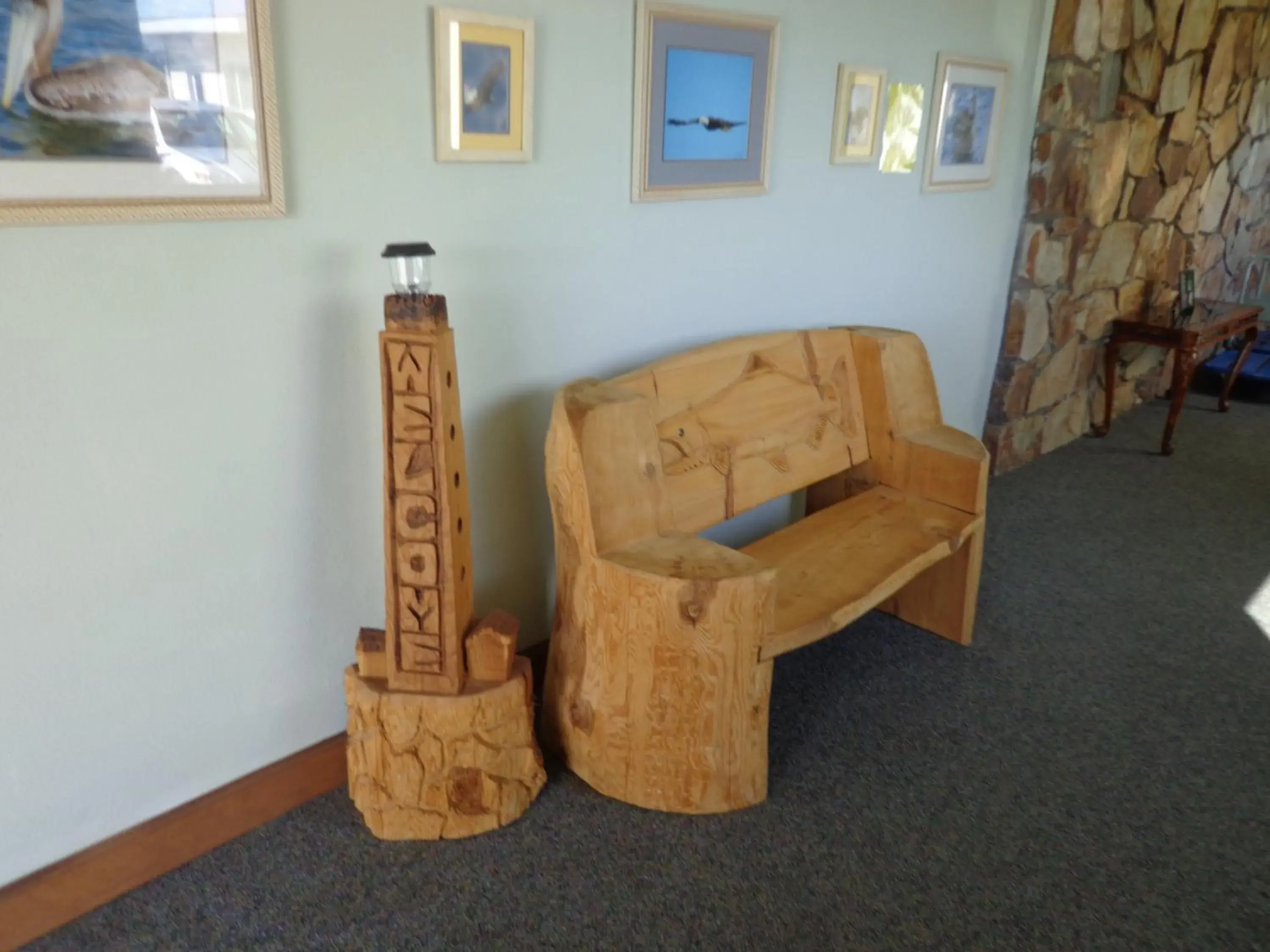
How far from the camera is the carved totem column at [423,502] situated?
1.47m

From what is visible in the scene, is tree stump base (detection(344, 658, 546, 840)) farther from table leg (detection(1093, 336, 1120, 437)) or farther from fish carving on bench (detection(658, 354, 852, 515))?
table leg (detection(1093, 336, 1120, 437))

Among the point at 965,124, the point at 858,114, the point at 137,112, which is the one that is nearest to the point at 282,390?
the point at 137,112

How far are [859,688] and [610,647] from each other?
801 millimetres

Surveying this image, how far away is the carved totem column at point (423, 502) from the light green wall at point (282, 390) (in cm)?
18

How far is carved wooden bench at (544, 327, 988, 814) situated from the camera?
5.41ft

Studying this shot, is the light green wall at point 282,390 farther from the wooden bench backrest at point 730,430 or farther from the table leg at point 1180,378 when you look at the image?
the table leg at point 1180,378

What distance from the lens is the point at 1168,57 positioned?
11.5 feet

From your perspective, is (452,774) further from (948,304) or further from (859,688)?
(948,304)

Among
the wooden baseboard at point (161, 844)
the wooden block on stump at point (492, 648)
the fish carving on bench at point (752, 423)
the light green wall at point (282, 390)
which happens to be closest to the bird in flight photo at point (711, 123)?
the light green wall at point (282, 390)

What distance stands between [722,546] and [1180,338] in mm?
2879

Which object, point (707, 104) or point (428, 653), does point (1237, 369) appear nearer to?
point (707, 104)

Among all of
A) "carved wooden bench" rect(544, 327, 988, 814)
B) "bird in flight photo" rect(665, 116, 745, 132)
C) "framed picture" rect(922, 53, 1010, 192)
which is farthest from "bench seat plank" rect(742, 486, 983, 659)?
"framed picture" rect(922, 53, 1010, 192)

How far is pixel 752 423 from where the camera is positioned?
6.91 feet

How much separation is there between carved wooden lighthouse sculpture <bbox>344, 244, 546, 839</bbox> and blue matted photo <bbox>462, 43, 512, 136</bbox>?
31 centimetres
